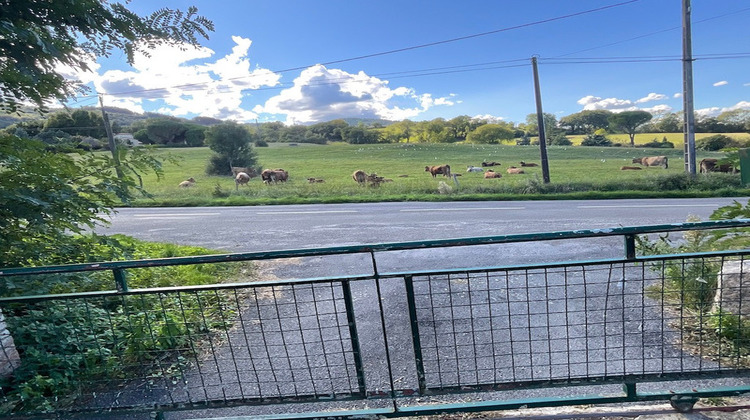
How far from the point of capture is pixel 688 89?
16.7m

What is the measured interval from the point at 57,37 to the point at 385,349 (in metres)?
3.35

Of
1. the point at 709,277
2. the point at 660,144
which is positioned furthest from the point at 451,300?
the point at 660,144

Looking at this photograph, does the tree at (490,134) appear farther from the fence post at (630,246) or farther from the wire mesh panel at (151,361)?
the fence post at (630,246)

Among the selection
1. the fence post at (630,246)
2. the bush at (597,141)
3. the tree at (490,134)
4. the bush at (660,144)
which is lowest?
the bush at (660,144)

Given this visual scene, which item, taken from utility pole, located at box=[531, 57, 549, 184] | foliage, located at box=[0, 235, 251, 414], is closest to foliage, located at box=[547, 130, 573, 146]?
utility pole, located at box=[531, 57, 549, 184]

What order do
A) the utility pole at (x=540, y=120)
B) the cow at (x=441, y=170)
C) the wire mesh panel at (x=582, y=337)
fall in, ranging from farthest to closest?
the cow at (x=441, y=170), the utility pole at (x=540, y=120), the wire mesh panel at (x=582, y=337)

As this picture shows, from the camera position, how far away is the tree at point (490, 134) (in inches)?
2606

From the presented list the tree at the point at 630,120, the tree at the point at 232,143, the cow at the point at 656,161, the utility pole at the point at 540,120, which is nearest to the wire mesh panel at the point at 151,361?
the utility pole at the point at 540,120

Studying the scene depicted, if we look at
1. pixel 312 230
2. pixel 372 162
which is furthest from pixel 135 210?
pixel 372 162

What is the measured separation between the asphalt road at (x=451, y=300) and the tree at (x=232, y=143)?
63.5 ft

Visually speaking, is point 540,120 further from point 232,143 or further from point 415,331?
point 232,143

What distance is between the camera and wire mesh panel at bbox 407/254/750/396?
2.71 metres

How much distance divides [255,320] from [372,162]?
3891cm

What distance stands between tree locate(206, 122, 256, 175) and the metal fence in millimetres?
31296
